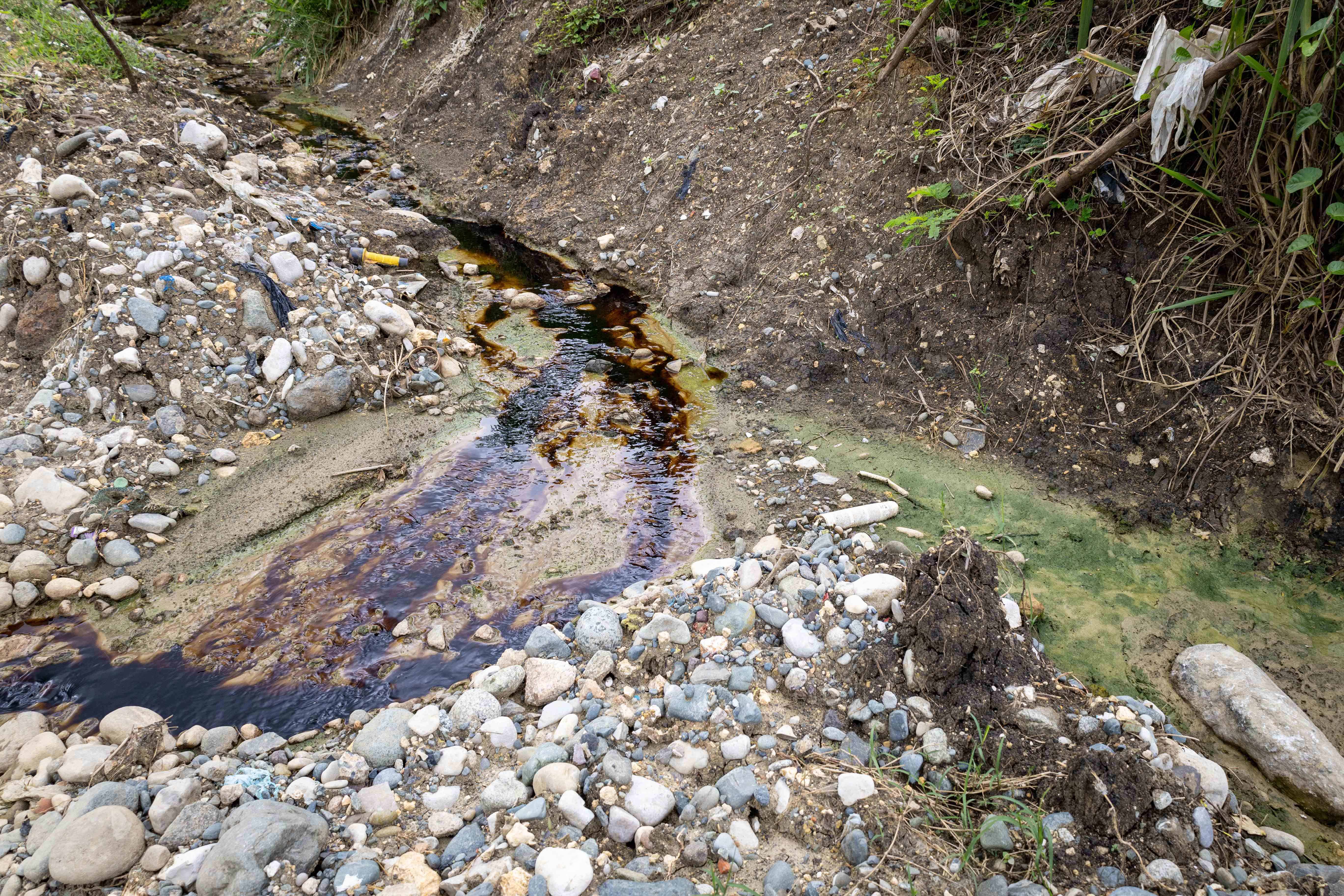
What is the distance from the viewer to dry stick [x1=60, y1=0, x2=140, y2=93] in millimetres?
6121

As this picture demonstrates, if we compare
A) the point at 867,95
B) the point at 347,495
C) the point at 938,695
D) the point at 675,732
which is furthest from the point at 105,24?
the point at 938,695

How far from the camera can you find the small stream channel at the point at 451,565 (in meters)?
2.67

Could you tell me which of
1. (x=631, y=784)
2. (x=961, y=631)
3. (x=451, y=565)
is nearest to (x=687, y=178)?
(x=451, y=565)

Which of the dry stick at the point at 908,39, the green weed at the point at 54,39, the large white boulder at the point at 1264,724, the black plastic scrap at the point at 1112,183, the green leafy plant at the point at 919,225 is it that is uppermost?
the green weed at the point at 54,39

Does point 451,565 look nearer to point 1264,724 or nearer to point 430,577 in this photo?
point 430,577

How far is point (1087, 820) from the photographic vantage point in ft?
6.59

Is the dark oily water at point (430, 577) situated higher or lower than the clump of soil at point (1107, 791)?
higher

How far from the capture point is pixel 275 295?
4.15m

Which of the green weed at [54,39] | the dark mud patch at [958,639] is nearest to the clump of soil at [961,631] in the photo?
the dark mud patch at [958,639]

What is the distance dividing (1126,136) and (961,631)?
241cm

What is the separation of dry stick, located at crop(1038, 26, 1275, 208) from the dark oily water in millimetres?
2220

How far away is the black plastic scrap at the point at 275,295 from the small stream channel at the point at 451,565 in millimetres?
1090

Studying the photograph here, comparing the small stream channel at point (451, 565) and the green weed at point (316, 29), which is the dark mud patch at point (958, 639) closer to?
→ the small stream channel at point (451, 565)

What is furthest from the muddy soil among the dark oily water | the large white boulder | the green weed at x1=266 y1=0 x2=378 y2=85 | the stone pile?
the green weed at x1=266 y1=0 x2=378 y2=85
